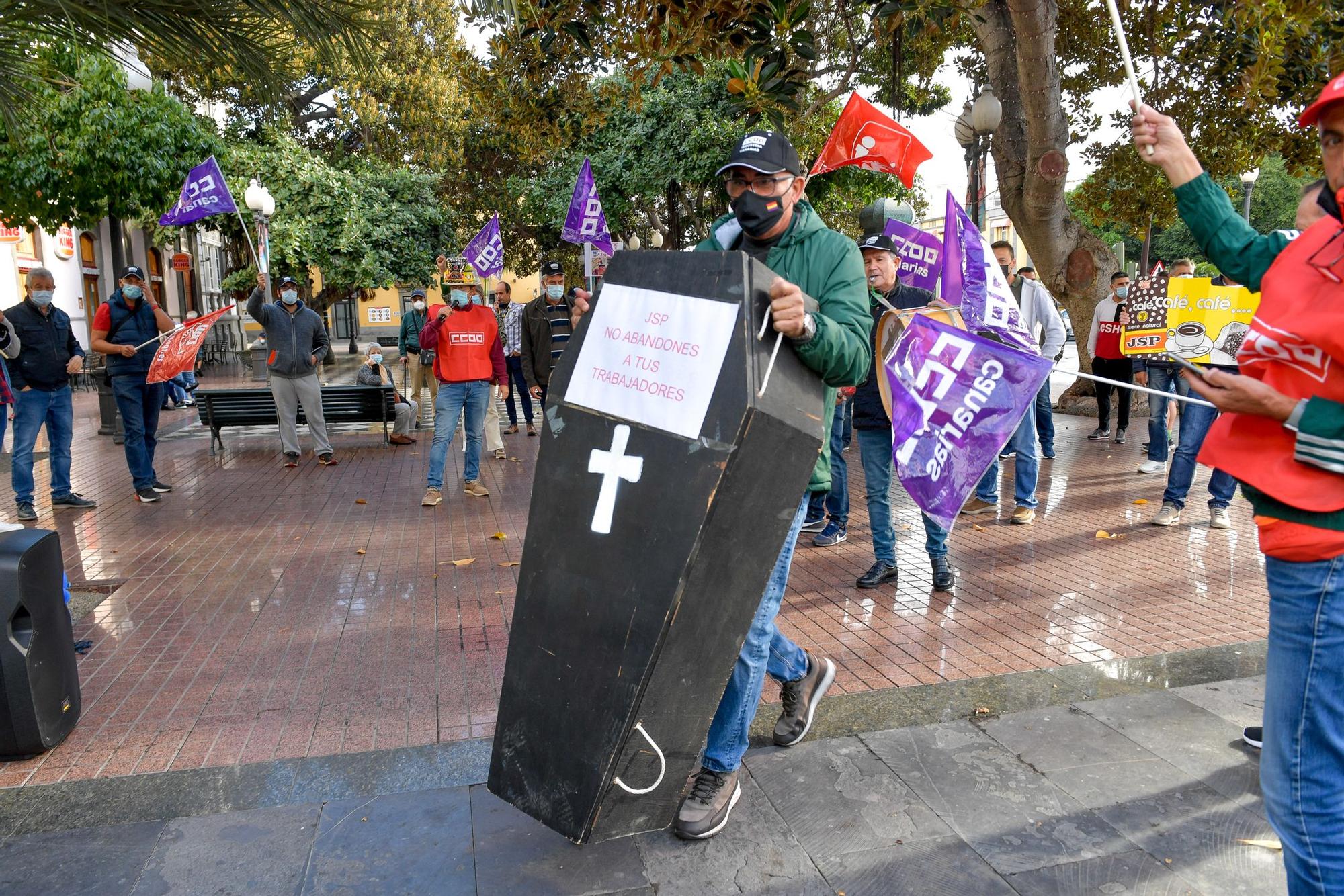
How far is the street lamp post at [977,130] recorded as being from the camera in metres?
11.3

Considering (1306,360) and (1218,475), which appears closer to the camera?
(1306,360)

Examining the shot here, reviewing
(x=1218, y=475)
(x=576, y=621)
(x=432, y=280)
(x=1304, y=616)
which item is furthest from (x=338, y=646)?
(x=432, y=280)

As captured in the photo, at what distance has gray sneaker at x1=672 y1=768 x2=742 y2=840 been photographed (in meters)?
2.91

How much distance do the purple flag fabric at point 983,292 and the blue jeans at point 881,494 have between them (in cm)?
139

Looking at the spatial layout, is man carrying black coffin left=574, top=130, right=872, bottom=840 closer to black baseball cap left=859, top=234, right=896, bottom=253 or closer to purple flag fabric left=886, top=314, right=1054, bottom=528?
purple flag fabric left=886, top=314, right=1054, bottom=528

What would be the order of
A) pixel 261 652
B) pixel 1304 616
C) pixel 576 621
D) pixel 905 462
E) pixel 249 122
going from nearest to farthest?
pixel 1304 616 < pixel 576 621 < pixel 905 462 < pixel 261 652 < pixel 249 122

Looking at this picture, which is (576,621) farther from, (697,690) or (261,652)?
(261,652)

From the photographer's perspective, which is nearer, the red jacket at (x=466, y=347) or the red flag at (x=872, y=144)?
the red jacket at (x=466, y=347)

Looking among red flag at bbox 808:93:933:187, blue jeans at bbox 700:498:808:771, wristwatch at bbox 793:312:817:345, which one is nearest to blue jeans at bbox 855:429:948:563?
blue jeans at bbox 700:498:808:771

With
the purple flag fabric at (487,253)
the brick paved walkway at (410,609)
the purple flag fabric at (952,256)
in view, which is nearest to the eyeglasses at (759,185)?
the purple flag fabric at (952,256)

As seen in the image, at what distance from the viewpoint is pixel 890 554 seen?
5.68 m

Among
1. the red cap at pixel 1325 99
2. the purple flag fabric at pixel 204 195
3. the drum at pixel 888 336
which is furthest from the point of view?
the purple flag fabric at pixel 204 195

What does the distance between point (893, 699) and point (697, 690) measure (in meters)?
1.60

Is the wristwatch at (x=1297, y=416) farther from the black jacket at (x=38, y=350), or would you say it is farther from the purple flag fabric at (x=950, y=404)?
the black jacket at (x=38, y=350)
